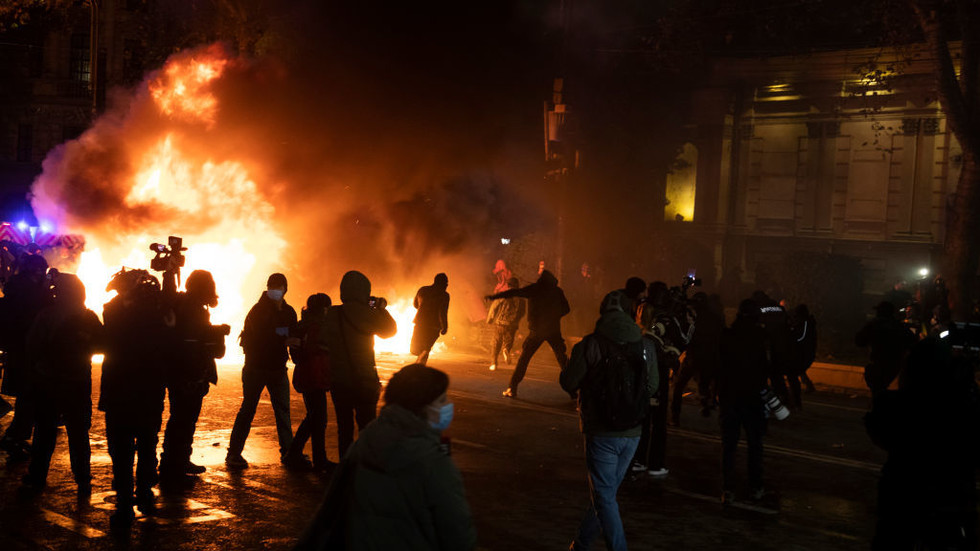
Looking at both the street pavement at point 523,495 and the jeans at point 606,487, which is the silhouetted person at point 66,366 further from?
the jeans at point 606,487

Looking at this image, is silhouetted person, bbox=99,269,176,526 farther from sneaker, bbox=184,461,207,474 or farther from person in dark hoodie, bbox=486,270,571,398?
person in dark hoodie, bbox=486,270,571,398

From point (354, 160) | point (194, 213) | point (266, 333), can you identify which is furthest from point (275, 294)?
point (354, 160)

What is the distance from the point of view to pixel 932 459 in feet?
16.4

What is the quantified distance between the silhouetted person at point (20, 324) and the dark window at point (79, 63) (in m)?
47.6

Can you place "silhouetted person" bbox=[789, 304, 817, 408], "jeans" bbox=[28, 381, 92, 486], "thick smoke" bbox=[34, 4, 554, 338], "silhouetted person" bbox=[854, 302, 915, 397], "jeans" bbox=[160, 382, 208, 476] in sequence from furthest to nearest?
"thick smoke" bbox=[34, 4, 554, 338]
"silhouetted person" bbox=[789, 304, 817, 408]
"silhouetted person" bbox=[854, 302, 915, 397]
"jeans" bbox=[160, 382, 208, 476]
"jeans" bbox=[28, 381, 92, 486]

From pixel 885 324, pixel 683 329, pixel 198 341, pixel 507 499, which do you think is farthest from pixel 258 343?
pixel 885 324

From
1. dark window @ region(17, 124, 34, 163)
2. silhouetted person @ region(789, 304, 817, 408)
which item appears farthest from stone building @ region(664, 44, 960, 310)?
dark window @ region(17, 124, 34, 163)

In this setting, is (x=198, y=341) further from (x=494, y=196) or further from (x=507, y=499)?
(x=494, y=196)

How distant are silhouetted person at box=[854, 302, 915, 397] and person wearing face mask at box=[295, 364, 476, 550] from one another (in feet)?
28.1

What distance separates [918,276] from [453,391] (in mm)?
19147

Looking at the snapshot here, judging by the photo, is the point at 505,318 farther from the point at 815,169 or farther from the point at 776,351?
the point at 815,169

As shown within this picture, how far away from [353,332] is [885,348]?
19.7 feet

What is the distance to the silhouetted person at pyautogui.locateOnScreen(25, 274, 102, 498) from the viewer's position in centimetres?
766

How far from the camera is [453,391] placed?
46.8 ft
